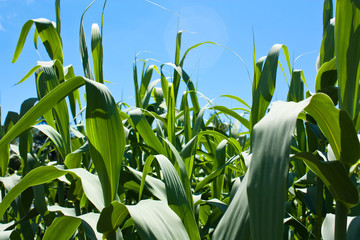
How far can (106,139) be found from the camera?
0.45 meters

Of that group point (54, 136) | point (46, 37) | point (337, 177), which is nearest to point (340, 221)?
point (337, 177)

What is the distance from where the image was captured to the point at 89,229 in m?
0.52

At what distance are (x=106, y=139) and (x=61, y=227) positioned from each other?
17 centimetres

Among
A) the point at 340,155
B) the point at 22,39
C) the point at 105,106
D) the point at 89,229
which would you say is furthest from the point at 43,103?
the point at 22,39

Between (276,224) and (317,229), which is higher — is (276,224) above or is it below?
above

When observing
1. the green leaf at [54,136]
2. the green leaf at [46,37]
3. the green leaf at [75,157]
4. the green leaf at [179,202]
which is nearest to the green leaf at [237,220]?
the green leaf at [179,202]

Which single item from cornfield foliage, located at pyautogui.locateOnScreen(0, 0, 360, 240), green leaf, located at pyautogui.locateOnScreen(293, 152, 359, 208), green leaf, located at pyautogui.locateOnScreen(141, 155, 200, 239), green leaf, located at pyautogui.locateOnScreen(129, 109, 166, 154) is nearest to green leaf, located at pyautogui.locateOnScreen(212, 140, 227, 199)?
cornfield foliage, located at pyautogui.locateOnScreen(0, 0, 360, 240)

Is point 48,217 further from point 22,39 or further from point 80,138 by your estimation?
point 22,39

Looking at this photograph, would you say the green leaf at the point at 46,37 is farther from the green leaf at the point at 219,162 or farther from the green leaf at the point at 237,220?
the green leaf at the point at 237,220

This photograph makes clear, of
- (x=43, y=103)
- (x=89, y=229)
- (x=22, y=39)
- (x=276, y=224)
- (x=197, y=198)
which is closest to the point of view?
(x=276, y=224)

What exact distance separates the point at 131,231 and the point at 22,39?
1.75 ft

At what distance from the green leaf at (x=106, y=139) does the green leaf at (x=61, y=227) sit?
0.08 metres

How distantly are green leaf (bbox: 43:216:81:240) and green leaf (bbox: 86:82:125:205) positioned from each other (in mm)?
84

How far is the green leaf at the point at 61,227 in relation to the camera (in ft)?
1.63
